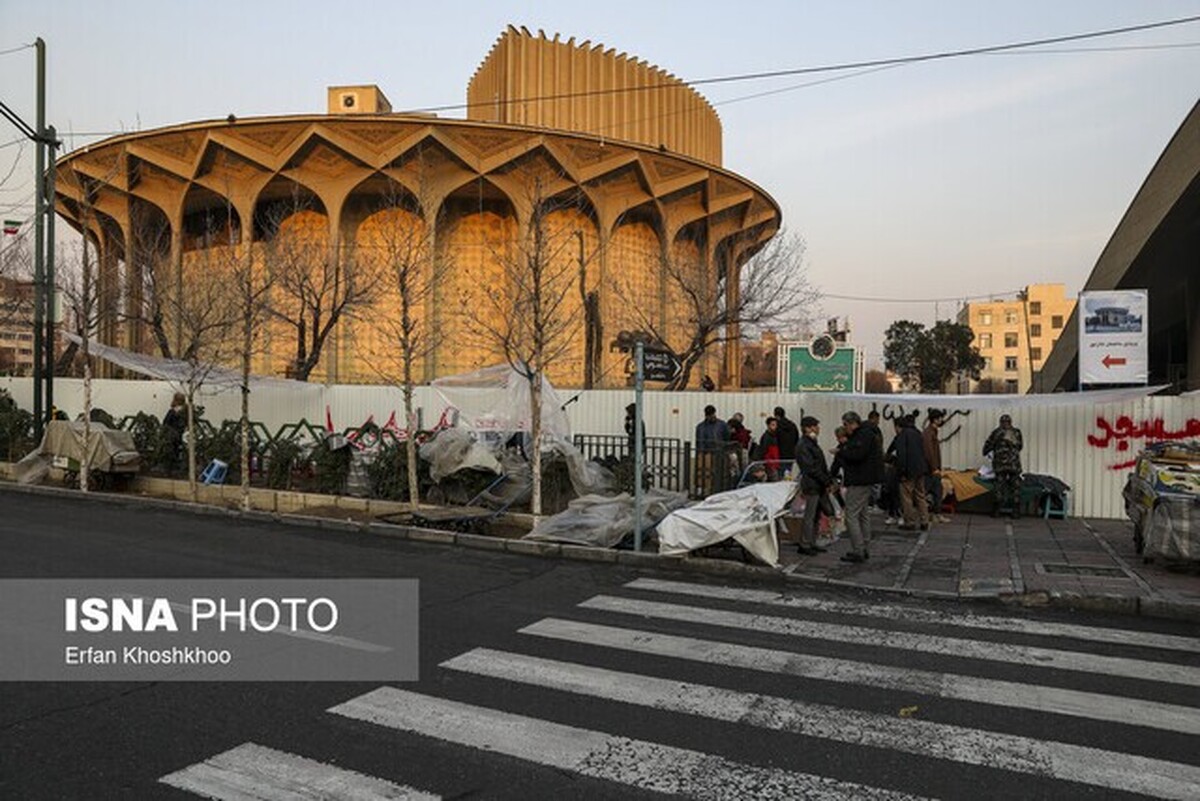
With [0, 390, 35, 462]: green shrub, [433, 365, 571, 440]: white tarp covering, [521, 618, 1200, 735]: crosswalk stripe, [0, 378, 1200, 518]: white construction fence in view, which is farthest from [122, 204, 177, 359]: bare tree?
[521, 618, 1200, 735]: crosswalk stripe

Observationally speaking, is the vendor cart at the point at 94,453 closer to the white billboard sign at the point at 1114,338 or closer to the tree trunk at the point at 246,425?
the tree trunk at the point at 246,425

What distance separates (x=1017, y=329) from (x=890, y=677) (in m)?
115

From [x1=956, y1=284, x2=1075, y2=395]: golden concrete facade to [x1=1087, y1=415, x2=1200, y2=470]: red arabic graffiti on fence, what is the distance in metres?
99.2

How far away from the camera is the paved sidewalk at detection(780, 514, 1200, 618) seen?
312 inches

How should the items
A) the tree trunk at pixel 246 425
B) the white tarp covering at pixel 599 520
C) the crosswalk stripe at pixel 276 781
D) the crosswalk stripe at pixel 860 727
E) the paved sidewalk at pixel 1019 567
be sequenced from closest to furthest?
the crosswalk stripe at pixel 276 781 → the crosswalk stripe at pixel 860 727 → the paved sidewalk at pixel 1019 567 → the white tarp covering at pixel 599 520 → the tree trunk at pixel 246 425

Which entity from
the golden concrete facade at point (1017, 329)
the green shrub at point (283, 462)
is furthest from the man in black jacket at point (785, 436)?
the golden concrete facade at point (1017, 329)

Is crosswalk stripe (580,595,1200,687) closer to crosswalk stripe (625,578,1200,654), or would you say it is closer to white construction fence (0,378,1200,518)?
crosswalk stripe (625,578,1200,654)

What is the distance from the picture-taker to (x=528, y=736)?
4.46 metres

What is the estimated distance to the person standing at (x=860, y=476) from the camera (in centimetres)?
954

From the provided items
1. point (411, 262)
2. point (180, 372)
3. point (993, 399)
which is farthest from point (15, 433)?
point (993, 399)

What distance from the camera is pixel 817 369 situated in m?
19.7

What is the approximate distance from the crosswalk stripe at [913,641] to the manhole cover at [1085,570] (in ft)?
9.98

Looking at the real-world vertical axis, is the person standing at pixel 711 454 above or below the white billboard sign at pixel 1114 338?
below

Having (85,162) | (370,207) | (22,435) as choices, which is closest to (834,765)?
(22,435)
